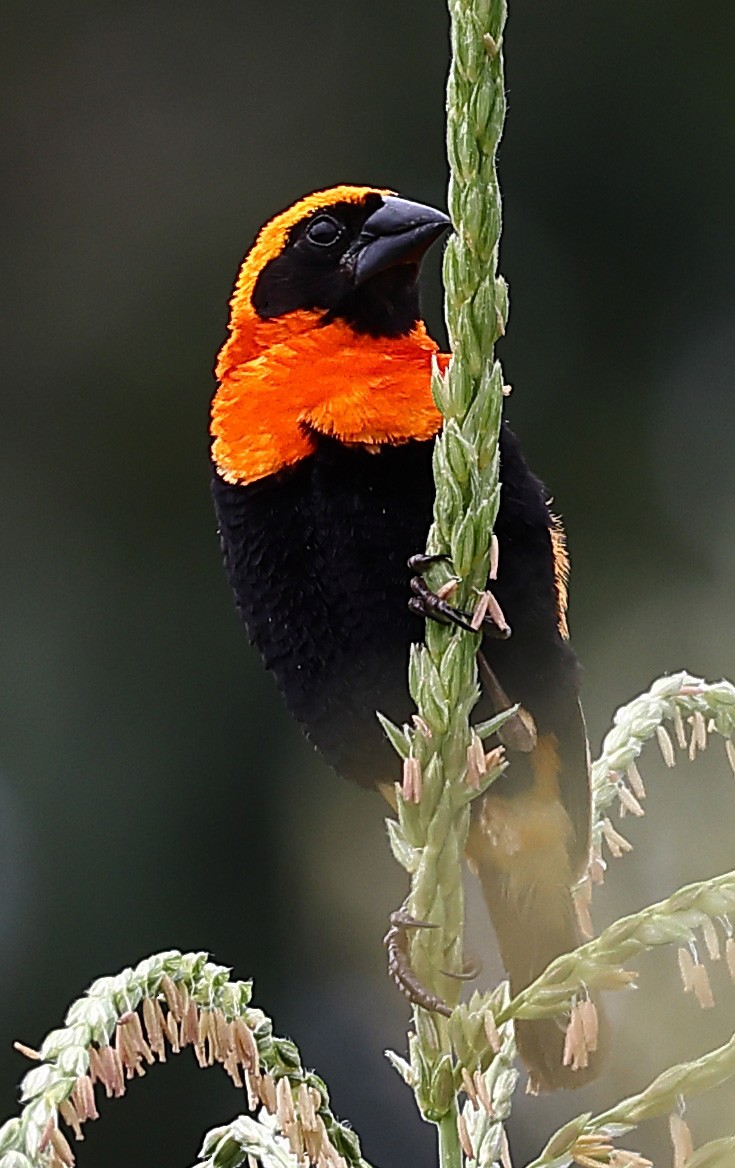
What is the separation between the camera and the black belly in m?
1.69

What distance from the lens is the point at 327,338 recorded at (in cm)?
185

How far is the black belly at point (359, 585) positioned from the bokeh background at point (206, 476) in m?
1.58

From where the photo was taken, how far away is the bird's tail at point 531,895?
1.85 metres

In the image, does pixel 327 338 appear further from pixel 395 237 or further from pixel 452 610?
pixel 452 610

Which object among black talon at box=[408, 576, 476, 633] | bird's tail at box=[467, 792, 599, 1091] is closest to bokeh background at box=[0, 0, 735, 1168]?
bird's tail at box=[467, 792, 599, 1091]

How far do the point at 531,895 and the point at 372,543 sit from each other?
52 cm

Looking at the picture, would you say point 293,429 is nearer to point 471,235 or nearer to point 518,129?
point 471,235

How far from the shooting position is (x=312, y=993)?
13.4 ft

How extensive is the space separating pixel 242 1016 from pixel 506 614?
1.02 meters

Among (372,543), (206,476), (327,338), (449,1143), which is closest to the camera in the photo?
(449,1143)

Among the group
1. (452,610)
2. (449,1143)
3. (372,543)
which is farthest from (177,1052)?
(372,543)

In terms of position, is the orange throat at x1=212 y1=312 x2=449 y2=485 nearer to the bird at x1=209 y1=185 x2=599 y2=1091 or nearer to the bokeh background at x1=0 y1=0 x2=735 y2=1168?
the bird at x1=209 y1=185 x2=599 y2=1091

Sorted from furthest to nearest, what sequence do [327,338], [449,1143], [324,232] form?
[324,232]
[327,338]
[449,1143]

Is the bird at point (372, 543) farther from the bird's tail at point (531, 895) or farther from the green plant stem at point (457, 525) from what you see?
the green plant stem at point (457, 525)
